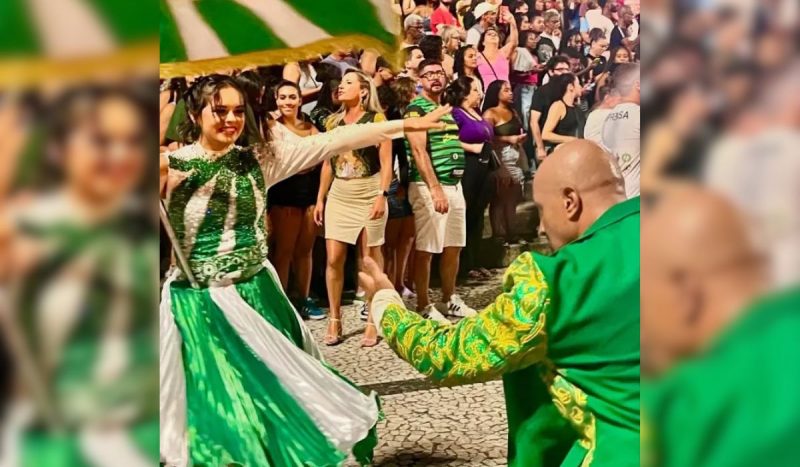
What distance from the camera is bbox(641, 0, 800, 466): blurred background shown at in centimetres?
113

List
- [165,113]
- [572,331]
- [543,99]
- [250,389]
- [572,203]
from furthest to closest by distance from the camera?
[543,99]
[250,389]
[165,113]
[572,203]
[572,331]

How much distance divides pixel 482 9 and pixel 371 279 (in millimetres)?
739

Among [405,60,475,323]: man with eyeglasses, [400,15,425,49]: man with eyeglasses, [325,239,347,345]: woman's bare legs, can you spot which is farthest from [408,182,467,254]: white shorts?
[400,15,425,49]: man with eyeglasses

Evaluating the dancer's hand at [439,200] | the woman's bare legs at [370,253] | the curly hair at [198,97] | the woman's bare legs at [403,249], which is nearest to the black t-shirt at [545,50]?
the dancer's hand at [439,200]

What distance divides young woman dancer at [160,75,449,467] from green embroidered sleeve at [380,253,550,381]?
46 cm

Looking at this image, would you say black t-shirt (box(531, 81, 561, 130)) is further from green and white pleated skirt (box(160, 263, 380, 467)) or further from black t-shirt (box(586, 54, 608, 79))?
green and white pleated skirt (box(160, 263, 380, 467))

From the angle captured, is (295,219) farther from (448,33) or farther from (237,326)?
(448,33)

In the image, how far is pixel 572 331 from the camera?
5.10 feet

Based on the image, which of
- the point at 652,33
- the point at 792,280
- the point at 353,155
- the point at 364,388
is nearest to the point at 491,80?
the point at 353,155

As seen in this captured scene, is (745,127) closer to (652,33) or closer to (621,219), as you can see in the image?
(652,33)

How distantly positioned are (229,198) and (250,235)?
0.34 ft

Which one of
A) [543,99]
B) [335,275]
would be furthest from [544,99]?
[335,275]

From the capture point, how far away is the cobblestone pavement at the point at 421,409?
2137 millimetres

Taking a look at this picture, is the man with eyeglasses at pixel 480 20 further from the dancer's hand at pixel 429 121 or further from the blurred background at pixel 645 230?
the blurred background at pixel 645 230
